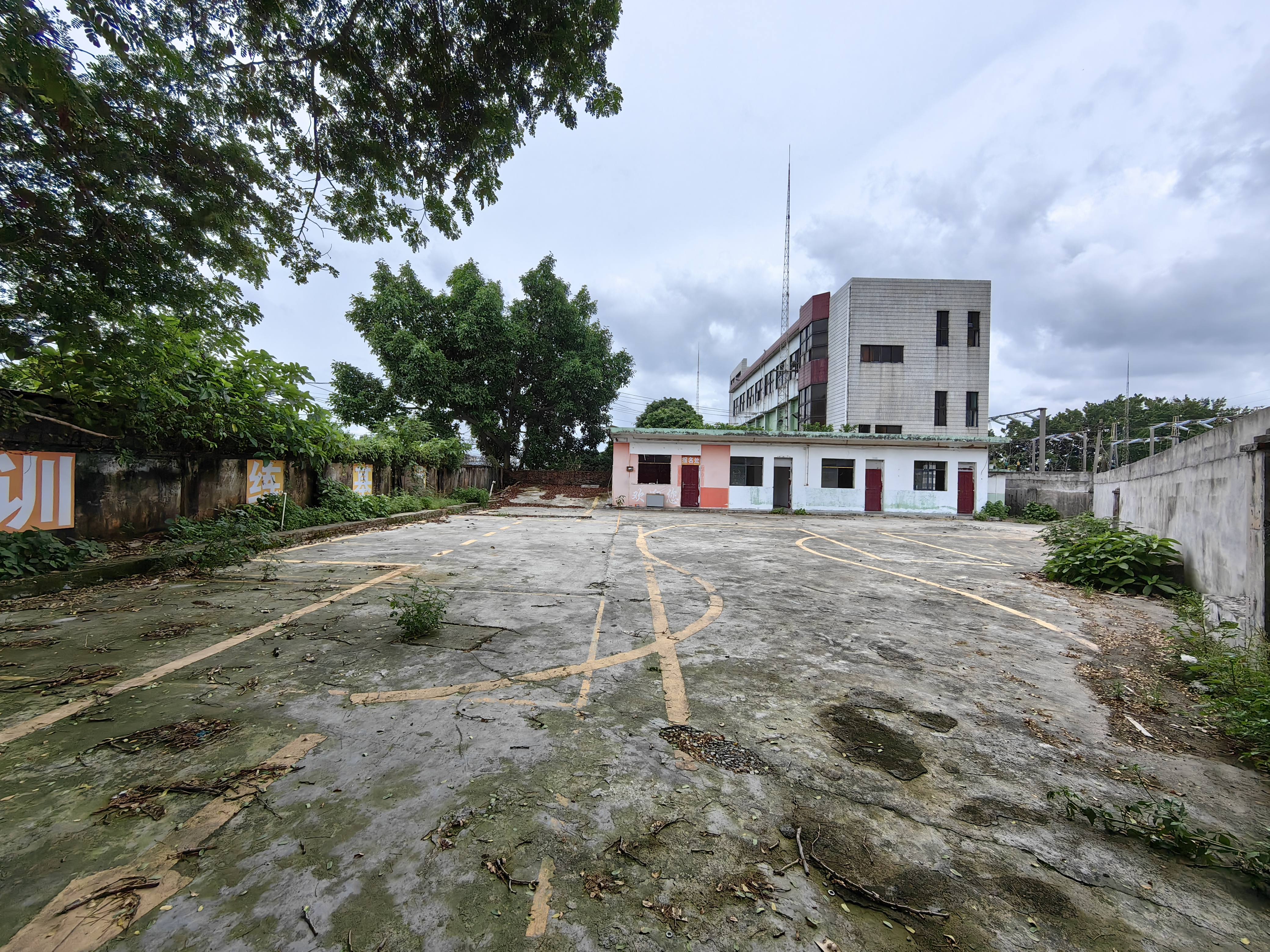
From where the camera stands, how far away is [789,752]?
280 centimetres

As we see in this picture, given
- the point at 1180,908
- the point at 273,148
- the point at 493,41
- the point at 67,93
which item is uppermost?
the point at 493,41

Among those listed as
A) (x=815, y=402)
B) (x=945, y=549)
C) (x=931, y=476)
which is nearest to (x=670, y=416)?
(x=815, y=402)

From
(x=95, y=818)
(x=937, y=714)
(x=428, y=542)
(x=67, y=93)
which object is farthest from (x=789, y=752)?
(x=428, y=542)

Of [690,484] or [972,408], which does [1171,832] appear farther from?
[972,408]

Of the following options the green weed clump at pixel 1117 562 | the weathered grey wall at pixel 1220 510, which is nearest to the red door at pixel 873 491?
the green weed clump at pixel 1117 562

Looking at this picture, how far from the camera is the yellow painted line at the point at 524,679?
3.29 metres

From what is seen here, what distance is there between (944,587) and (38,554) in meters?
11.6

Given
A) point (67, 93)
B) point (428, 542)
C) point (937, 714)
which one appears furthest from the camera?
Result: point (428, 542)

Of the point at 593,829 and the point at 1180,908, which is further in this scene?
the point at 593,829

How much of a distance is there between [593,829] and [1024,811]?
2033 mm

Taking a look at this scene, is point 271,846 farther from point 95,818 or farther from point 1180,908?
point 1180,908

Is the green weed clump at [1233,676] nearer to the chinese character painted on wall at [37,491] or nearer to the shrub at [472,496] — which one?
the chinese character painted on wall at [37,491]

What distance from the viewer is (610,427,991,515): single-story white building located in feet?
72.6

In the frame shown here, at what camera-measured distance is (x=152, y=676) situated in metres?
3.51
